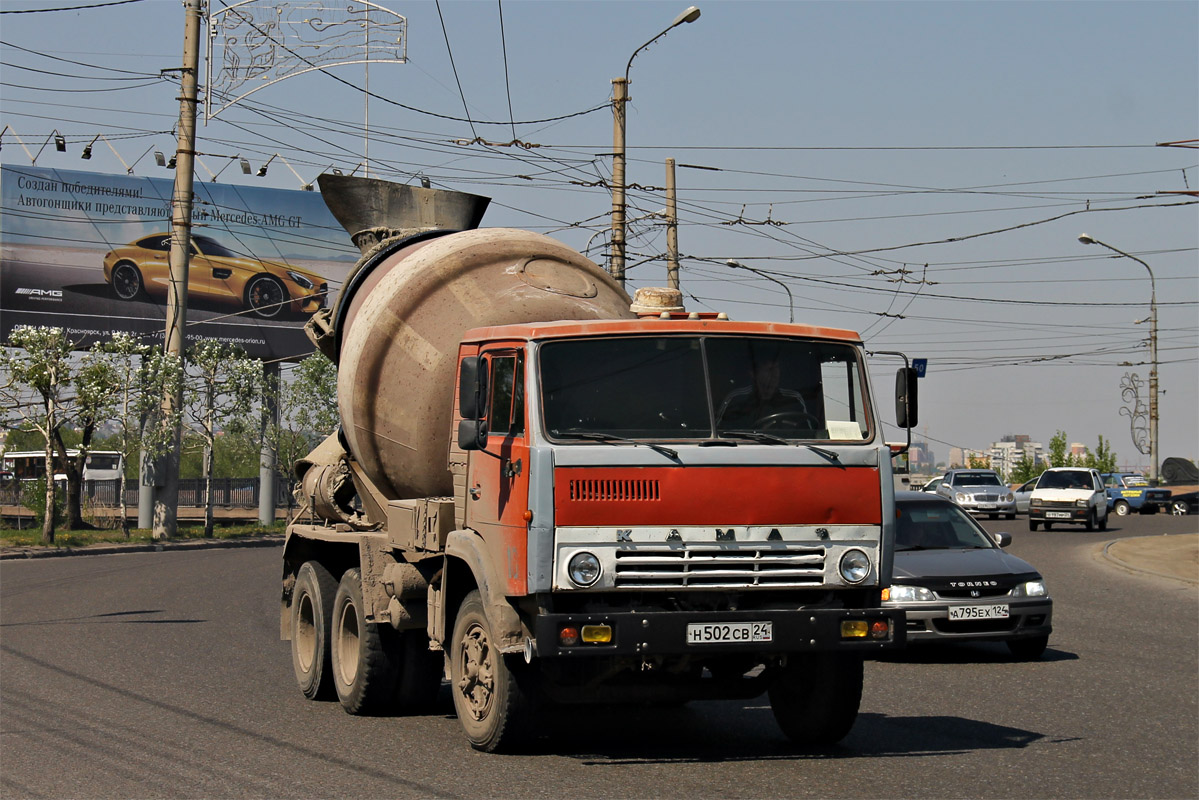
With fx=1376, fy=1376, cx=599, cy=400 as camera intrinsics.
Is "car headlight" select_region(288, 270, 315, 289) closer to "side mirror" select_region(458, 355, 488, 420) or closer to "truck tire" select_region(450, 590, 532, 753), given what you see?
"truck tire" select_region(450, 590, 532, 753)

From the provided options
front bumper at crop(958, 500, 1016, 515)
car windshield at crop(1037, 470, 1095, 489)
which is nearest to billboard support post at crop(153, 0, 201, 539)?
car windshield at crop(1037, 470, 1095, 489)

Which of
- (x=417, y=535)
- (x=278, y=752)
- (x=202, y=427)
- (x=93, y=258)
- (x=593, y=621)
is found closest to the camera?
(x=593, y=621)

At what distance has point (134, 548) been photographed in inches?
1260

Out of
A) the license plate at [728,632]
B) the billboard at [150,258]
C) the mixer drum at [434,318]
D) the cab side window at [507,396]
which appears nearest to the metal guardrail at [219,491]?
the billboard at [150,258]

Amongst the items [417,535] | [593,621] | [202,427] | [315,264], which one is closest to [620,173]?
[202,427]

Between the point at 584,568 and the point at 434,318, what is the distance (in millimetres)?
2858

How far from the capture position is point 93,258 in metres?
51.8

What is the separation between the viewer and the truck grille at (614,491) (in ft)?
24.1

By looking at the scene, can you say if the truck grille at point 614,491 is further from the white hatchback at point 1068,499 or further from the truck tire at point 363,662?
the white hatchback at point 1068,499

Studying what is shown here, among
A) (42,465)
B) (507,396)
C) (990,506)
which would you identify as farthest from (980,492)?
(42,465)

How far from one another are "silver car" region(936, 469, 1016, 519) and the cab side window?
37.7 m

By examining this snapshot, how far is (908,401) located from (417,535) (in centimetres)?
327

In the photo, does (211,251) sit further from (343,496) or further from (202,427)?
(343,496)

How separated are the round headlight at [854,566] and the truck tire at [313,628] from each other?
459 centimetres
